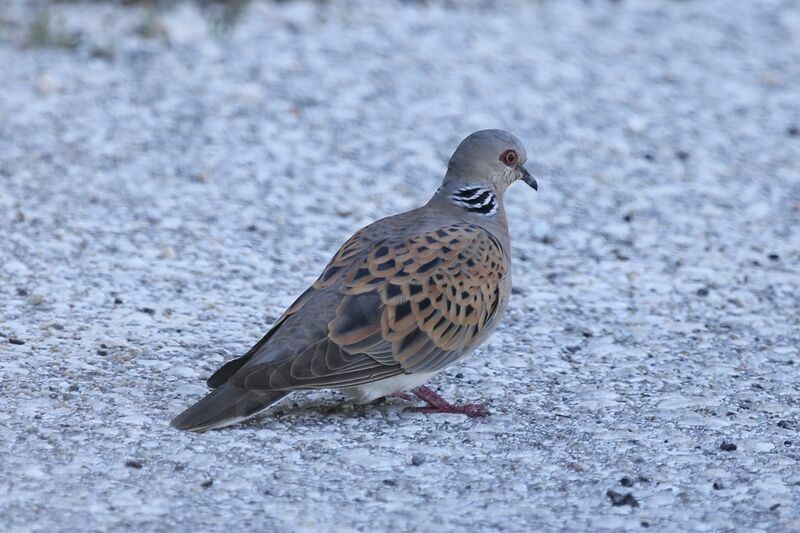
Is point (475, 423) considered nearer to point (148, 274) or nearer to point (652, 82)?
point (148, 274)

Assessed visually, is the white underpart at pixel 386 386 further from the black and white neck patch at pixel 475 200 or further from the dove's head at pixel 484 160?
the dove's head at pixel 484 160

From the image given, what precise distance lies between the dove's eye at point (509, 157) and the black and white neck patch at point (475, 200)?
0.17 m

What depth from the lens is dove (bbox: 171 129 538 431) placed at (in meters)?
4.73

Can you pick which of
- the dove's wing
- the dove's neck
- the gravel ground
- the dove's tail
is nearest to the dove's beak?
the dove's neck

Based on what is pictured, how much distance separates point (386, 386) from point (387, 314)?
284 millimetres

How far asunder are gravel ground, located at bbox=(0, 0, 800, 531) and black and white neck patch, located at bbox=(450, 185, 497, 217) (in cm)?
69

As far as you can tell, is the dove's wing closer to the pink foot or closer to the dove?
the dove

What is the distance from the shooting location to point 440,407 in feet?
17.2

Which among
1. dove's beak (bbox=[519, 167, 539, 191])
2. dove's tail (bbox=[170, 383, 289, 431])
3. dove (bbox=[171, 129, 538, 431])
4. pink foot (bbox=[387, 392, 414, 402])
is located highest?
dove's beak (bbox=[519, 167, 539, 191])

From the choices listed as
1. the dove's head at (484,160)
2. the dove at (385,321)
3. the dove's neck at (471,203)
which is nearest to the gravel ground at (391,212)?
the dove at (385,321)

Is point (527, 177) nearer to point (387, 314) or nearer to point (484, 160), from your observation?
point (484, 160)

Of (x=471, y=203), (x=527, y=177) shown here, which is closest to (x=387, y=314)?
(x=471, y=203)

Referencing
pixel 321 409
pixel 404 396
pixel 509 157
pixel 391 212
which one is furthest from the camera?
pixel 391 212

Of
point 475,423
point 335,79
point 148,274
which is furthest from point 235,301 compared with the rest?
point 335,79
